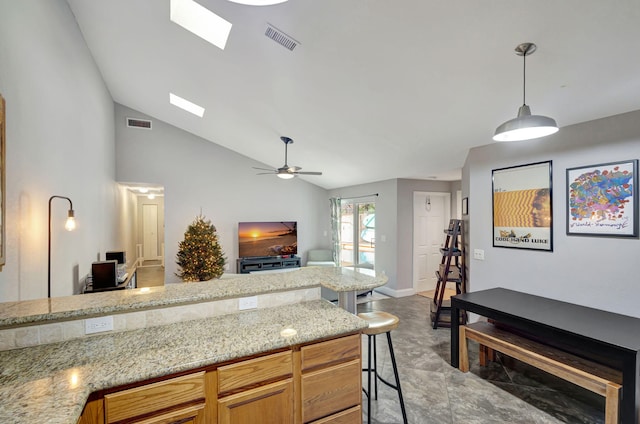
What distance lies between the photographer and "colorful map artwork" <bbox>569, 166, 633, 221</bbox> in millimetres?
2463

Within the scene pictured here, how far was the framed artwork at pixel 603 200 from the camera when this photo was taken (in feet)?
7.94

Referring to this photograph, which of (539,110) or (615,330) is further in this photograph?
(539,110)

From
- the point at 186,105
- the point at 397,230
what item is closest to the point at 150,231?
the point at 186,105

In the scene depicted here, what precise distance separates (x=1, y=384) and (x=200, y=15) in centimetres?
297

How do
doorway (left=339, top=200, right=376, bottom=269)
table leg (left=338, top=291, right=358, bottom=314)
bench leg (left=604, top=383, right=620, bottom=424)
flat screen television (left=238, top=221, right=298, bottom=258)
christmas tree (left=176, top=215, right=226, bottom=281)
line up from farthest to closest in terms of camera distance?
flat screen television (left=238, top=221, right=298, bottom=258)
doorway (left=339, top=200, right=376, bottom=269)
christmas tree (left=176, top=215, right=226, bottom=281)
table leg (left=338, top=291, right=358, bottom=314)
bench leg (left=604, top=383, right=620, bottom=424)

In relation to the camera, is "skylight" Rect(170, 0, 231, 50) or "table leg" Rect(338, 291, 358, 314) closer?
"table leg" Rect(338, 291, 358, 314)

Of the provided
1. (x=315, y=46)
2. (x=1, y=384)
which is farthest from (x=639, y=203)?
(x=1, y=384)

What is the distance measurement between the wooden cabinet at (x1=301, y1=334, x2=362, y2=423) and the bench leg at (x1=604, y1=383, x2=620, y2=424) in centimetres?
170

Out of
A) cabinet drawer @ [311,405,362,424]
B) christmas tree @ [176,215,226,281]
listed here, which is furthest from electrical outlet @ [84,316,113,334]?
christmas tree @ [176,215,226,281]

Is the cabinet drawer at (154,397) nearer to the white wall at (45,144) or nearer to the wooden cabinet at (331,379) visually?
the wooden cabinet at (331,379)

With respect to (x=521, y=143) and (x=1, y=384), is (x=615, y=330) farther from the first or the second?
(x=1, y=384)

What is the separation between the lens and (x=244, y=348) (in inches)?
53.7

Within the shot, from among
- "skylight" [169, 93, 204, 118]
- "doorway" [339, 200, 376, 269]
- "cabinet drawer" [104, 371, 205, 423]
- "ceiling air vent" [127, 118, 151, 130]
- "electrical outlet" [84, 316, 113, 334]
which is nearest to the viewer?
"cabinet drawer" [104, 371, 205, 423]

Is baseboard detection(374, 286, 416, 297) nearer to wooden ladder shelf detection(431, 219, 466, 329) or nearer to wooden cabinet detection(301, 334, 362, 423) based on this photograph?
wooden ladder shelf detection(431, 219, 466, 329)
